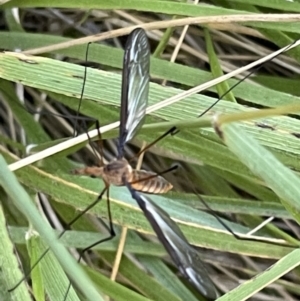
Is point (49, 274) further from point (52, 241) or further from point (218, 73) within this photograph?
point (218, 73)

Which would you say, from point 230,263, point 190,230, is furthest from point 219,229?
point 230,263

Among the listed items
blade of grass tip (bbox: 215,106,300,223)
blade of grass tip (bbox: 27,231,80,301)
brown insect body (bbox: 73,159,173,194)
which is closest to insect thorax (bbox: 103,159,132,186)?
brown insect body (bbox: 73,159,173,194)

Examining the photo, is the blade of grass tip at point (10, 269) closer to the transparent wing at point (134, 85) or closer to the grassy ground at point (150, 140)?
the grassy ground at point (150, 140)

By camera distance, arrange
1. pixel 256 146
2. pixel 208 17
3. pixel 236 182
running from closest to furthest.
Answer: pixel 256 146 → pixel 208 17 → pixel 236 182

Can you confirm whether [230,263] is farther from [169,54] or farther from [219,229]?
[169,54]

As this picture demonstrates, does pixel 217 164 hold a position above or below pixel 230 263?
above

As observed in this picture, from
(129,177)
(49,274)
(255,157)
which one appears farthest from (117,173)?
(255,157)
